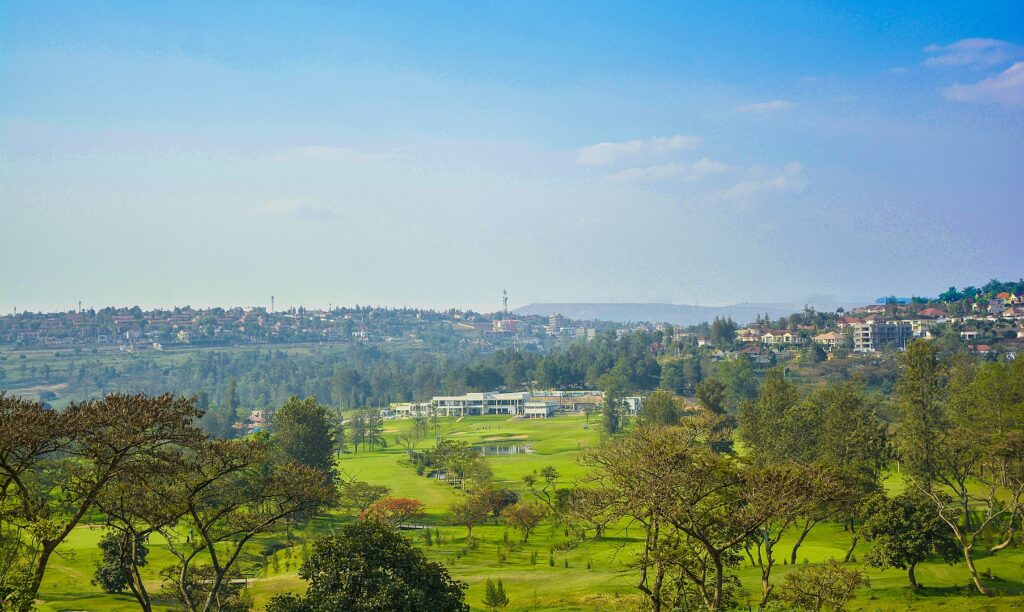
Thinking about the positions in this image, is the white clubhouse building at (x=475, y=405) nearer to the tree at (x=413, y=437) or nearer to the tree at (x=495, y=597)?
the tree at (x=413, y=437)

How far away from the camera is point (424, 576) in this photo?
20.9m

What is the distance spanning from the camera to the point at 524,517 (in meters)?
48.5

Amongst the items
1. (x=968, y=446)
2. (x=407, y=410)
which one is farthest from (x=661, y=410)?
(x=407, y=410)

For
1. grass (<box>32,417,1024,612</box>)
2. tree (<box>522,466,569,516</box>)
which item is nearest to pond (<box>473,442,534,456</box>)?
tree (<box>522,466,569,516</box>)

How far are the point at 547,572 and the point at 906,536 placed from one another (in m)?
15.1

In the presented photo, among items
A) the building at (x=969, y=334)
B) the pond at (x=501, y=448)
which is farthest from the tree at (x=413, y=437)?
the building at (x=969, y=334)

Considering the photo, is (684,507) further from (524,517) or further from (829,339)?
(829,339)

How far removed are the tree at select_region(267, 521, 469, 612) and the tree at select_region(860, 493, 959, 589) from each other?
19.7 metres

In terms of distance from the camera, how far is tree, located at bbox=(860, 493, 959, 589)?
32750 mm

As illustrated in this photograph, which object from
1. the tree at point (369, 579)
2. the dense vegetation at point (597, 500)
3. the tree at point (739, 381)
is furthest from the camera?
the tree at point (739, 381)

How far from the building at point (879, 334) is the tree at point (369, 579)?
15802 centimetres

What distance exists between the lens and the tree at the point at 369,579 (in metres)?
19.8

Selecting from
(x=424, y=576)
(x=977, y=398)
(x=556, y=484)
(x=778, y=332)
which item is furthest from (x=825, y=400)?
(x=778, y=332)

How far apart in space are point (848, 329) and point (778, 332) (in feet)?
57.1
